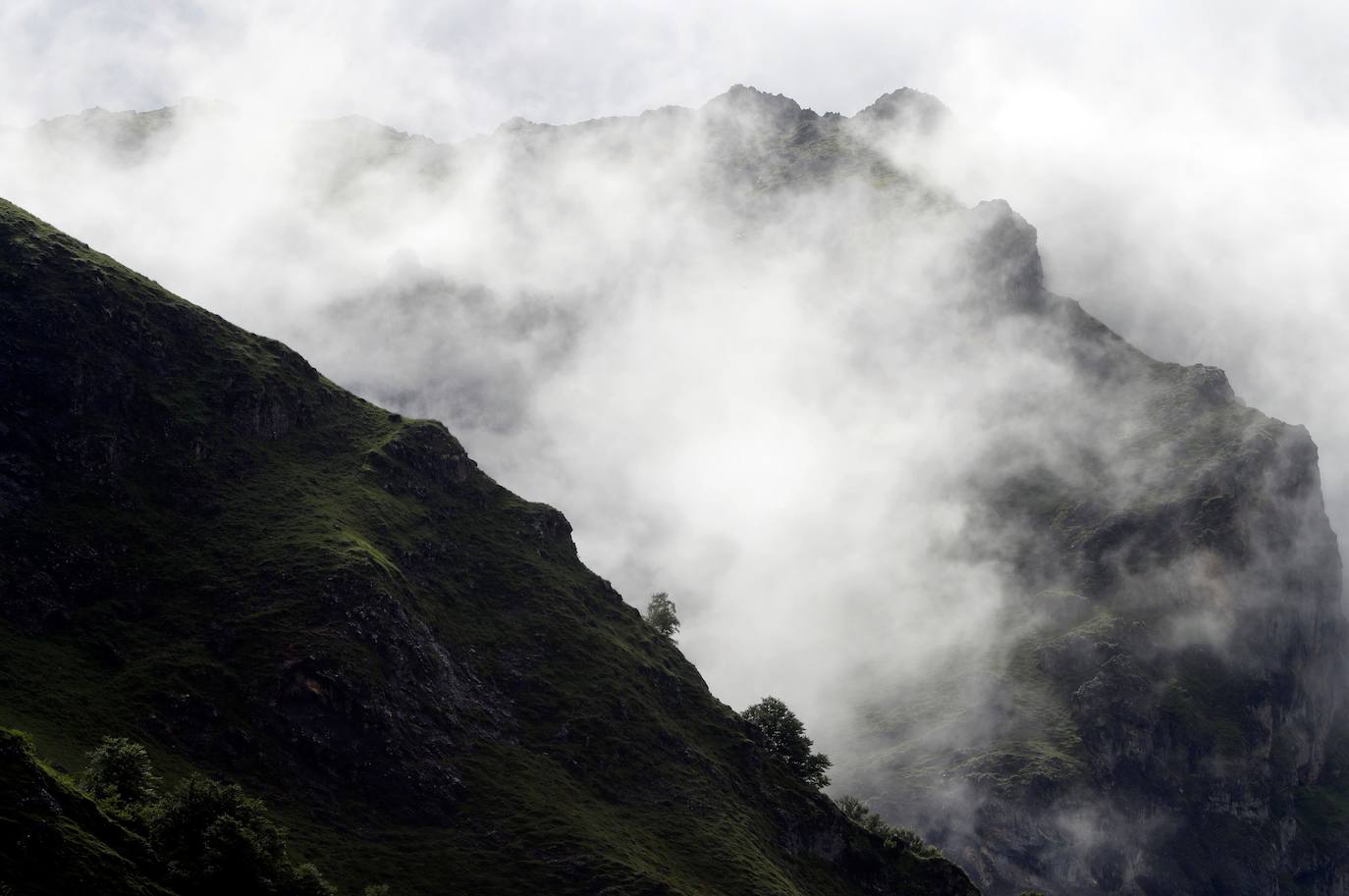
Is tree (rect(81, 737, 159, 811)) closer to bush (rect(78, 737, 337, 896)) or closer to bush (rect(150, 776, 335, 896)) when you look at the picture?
bush (rect(78, 737, 337, 896))

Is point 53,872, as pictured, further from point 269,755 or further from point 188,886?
point 269,755

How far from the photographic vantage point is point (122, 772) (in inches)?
5551

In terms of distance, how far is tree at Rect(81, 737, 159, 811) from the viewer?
13675 cm

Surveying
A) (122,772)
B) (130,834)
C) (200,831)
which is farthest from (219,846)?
(122,772)

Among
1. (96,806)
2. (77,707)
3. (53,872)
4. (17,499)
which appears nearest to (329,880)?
(77,707)

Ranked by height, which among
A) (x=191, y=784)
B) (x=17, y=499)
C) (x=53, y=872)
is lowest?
(x=53, y=872)

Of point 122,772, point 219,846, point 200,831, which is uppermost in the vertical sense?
point 122,772

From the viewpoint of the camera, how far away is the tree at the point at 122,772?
5384 inches

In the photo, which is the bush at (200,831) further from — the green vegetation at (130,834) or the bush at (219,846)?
the green vegetation at (130,834)

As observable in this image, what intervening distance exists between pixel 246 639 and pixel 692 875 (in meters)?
91.0

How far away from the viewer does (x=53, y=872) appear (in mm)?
96000

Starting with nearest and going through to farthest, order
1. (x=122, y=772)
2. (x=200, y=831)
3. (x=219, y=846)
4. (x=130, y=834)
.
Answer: (x=130, y=834), (x=219, y=846), (x=200, y=831), (x=122, y=772)

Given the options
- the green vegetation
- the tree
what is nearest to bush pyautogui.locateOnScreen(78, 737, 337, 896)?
the tree

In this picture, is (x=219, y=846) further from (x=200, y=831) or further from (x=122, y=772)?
(x=122, y=772)
